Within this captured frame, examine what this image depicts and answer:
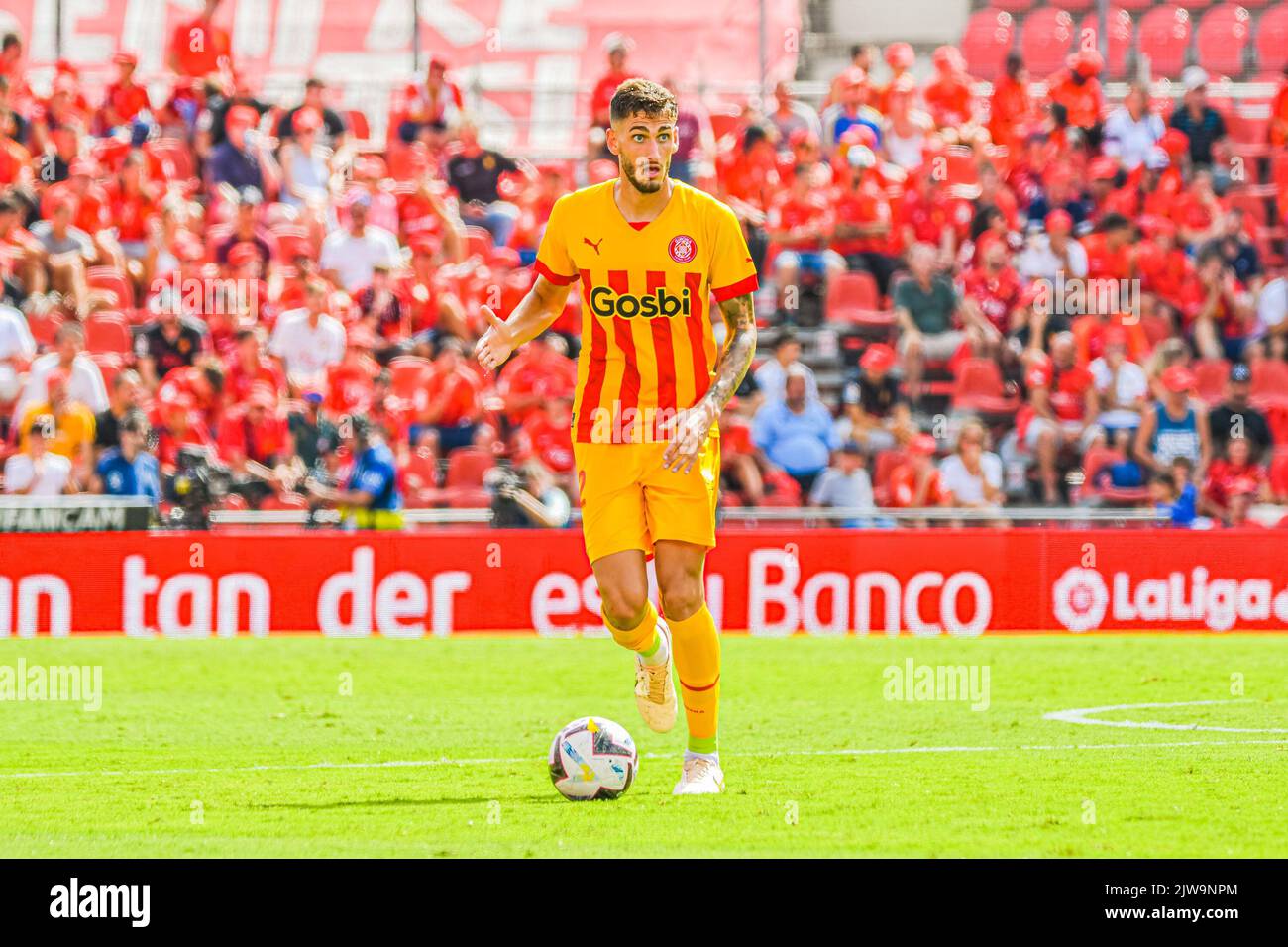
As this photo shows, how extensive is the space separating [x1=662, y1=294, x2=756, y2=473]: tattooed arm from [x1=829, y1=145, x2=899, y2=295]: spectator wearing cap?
41.5ft

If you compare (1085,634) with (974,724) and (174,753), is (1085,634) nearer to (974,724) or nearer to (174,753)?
(974,724)

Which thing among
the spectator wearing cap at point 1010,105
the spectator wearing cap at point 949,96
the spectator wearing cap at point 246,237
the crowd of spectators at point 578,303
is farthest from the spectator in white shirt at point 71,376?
the spectator wearing cap at point 1010,105

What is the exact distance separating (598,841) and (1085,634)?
10.7 meters

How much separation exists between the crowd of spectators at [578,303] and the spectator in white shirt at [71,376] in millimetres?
30

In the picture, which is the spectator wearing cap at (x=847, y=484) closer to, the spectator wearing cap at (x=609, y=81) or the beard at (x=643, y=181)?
the spectator wearing cap at (x=609, y=81)

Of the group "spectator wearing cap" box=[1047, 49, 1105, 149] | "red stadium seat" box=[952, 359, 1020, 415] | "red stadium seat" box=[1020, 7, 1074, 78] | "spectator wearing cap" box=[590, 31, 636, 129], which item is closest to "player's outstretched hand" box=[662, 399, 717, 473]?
"red stadium seat" box=[952, 359, 1020, 415]

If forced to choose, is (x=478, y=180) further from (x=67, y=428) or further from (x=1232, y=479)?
(x=1232, y=479)

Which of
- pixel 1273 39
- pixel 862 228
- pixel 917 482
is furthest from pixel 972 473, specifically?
pixel 1273 39

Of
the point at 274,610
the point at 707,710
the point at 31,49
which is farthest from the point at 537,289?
the point at 31,49

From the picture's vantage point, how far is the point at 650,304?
28.8ft

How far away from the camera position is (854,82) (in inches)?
904

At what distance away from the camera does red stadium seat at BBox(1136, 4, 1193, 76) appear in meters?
29.8

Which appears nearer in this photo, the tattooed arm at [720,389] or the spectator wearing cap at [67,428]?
the tattooed arm at [720,389]

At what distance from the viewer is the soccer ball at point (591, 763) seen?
28.6 feet
